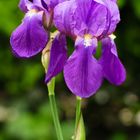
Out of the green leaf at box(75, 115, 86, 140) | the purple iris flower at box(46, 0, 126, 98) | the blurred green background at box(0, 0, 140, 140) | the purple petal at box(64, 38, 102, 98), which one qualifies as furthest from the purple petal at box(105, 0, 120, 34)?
the blurred green background at box(0, 0, 140, 140)

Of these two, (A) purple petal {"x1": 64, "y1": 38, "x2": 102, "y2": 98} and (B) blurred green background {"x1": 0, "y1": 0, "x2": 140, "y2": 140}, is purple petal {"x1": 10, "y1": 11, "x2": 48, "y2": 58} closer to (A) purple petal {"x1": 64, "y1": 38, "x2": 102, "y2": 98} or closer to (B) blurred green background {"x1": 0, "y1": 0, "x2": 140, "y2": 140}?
(A) purple petal {"x1": 64, "y1": 38, "x2": 102, "y2": 98}

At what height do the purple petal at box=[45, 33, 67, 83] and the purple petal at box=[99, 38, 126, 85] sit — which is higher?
the purple petal at box=[45, 33, 67, 83]

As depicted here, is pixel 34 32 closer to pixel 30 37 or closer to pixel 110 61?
pixel 30 37

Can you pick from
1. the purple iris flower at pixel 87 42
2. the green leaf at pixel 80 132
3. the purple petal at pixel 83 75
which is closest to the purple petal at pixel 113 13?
the purple iris flower at pixel 87 42

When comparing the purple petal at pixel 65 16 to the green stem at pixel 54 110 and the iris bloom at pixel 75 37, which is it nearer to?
the iris bloom at pixel 75 37

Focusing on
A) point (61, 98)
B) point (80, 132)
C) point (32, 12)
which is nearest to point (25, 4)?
point (32, 12)
